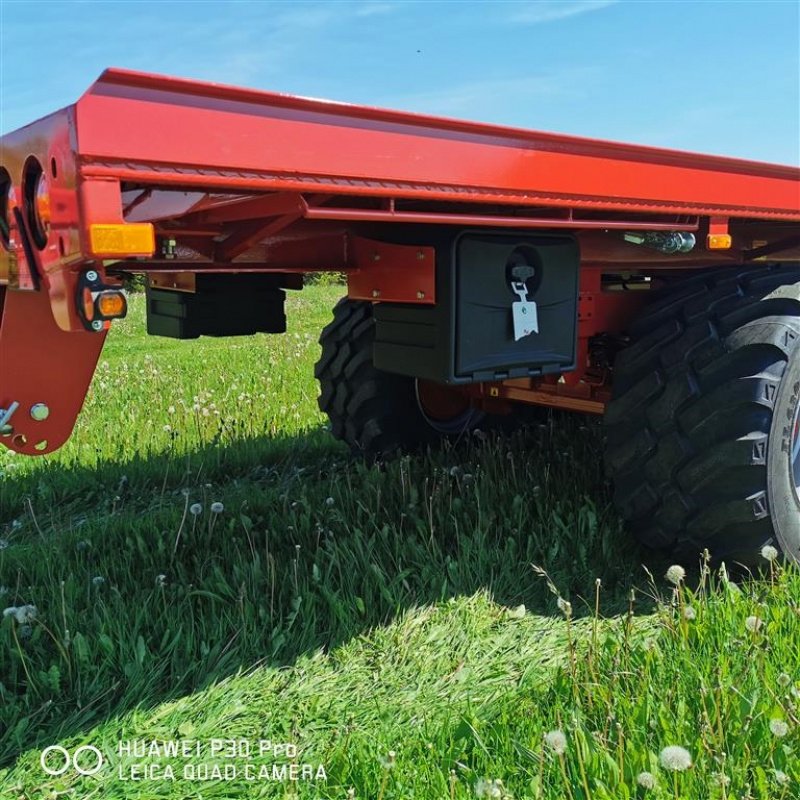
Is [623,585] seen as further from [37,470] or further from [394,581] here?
[37,470]

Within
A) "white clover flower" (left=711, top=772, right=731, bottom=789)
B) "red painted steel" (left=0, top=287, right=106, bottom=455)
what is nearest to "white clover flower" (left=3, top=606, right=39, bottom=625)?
"red painted steel" (left=0, top=287, right=106, bottom=455)

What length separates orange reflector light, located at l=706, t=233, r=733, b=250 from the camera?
2.52 meters

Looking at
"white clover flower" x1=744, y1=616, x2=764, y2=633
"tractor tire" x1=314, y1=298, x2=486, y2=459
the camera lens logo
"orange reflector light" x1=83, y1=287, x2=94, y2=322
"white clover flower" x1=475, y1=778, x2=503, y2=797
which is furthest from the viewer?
"tractor tire" x1=314, y1=298, x2=486, y2=459

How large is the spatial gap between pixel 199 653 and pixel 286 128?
1.37m

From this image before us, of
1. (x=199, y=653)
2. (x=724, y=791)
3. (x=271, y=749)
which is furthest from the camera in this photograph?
(x=199, y=653)

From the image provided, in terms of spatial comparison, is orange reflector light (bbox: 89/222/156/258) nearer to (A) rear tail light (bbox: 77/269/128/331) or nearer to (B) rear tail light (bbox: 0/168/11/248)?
(A) rear tail light (bbox: 77/269/128/331)

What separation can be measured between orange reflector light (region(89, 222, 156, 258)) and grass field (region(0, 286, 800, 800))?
1.02m

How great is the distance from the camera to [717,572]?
239cm

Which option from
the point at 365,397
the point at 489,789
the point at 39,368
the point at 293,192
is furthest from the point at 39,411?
the point at 365,397

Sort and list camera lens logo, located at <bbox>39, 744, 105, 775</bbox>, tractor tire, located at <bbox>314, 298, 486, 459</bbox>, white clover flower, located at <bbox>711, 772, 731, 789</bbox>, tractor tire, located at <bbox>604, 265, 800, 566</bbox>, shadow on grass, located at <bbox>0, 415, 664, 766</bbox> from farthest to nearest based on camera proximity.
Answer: tractor tire, located at <bbox>314, 298, 486, 459</bbox>, tractor tire, located at <bbox>604, 265, 800, 566</bbox>, shadow on grass, located at <bbox>0, 415, 664, 766</bbox>, camera lens logo, located at <bbox>39, 744, 105, 775</bbox>, white clover flower, located at <bbox>711, 772, 731, 789</bbox>

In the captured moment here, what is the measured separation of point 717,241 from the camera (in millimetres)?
2537

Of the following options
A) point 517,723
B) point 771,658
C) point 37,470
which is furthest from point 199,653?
point 37,470

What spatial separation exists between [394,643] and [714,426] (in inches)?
44.5

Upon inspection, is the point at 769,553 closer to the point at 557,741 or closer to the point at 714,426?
the point at 714,426
